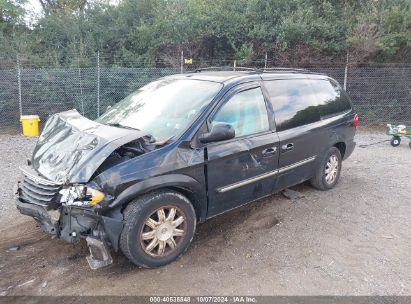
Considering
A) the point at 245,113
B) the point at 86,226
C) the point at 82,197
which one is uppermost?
the point at 245,113

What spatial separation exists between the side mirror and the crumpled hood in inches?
24.1

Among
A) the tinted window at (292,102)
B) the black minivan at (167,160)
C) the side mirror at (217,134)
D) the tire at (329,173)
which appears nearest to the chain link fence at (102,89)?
the black minivan at (167,160)

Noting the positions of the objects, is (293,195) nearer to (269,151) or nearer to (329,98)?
(269,151)

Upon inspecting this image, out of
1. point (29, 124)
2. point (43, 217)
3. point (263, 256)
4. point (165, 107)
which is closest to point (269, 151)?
point (263, 256)

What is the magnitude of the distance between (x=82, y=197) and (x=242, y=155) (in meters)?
1.74

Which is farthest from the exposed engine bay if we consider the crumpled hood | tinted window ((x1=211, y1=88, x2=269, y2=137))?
tinted window ((x1=211, y1=88, x2=269, y2=137))

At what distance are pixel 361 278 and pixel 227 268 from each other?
1.28m

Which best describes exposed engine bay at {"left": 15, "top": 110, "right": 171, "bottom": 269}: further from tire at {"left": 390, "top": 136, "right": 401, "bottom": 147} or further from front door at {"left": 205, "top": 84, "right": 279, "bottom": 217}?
tire at {"left": 390, "top": 136, "right": 401, "bottom": 147}

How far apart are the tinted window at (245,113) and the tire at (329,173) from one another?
5.11 feet

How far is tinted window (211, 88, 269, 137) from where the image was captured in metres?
4.00

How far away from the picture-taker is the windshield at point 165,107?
3.83 meters

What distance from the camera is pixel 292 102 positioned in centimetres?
477

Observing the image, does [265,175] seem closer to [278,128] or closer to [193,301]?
[278,128]

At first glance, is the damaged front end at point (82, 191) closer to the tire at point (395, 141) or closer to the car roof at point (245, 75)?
the car roof at point (245, 75)
